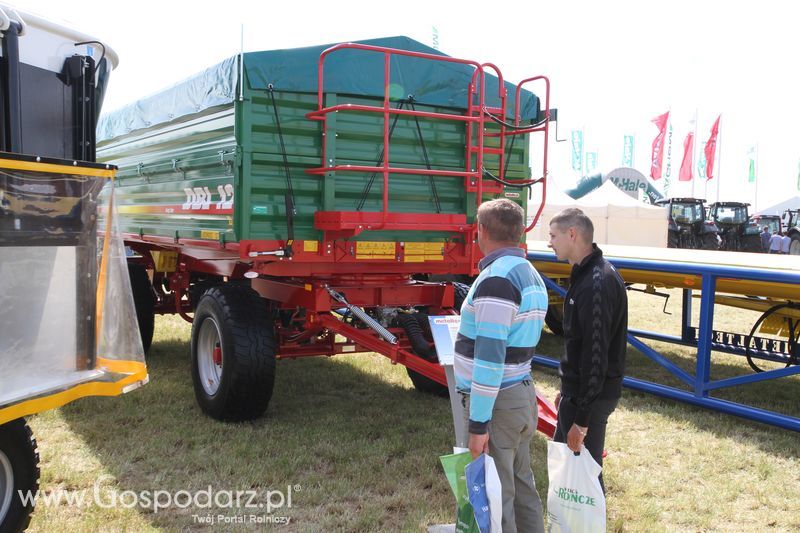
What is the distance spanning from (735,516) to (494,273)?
94.5 inches

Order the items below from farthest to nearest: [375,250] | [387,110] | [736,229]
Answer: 1. [736,229]
2. [375,250]
3. [387,110]

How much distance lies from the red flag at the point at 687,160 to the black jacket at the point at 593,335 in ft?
123

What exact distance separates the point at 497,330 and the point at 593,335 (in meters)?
0.61

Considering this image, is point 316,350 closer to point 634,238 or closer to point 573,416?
point 573,416

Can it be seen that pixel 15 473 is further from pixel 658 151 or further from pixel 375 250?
pixel 658 151

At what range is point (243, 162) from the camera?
176 inches

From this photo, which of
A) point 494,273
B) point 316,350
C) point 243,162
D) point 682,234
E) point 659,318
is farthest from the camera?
point 682,234

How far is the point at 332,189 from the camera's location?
4680mm

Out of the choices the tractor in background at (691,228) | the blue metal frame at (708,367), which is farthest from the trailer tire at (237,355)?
the tractor in background at (691,228)

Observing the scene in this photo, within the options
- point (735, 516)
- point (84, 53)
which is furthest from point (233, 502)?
point (735, 516)

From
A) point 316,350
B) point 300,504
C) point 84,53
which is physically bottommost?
point 300,504

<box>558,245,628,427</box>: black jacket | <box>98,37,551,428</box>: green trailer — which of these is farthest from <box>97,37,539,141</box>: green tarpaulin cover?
<box>558,245,628,427</box>: black jacket

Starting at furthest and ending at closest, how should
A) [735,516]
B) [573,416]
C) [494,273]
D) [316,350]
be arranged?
[316,350] → [735,516] → [573,416] → [494,273]

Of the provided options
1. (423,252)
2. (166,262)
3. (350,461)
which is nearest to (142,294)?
(166,262)
